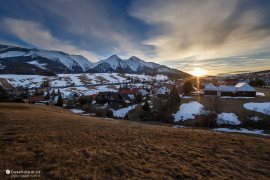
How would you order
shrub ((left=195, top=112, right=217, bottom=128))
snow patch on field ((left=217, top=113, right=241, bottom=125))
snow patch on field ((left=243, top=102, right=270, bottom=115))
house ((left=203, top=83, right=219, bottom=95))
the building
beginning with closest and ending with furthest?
shrub ((left=195, top=112, right=217, bottom=128))
snow patch on field ((left=217, top=113, right=241, bottom=125))
snow patch on field ((left=243, top=102, right=270, bottom=115))
the building
house ((left=203, top=83, right=219, bottom=95))

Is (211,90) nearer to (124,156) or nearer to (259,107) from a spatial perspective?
(259,107)

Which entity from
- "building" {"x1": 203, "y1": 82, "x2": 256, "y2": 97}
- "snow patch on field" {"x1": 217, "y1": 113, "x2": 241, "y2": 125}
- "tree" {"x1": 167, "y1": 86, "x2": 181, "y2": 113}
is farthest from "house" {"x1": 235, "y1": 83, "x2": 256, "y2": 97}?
"tree" {"x1": 167, "y1": 86, "x2": 181, "y2": 113}

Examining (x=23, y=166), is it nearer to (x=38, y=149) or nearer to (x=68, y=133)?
(x=38, y=149)

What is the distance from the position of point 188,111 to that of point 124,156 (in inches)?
1794

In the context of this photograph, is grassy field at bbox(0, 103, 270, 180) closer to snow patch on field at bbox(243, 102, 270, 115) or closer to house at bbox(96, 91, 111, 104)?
snow patch on field at bbox(243, 102, 270, 115)

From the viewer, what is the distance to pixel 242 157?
10.6 meters

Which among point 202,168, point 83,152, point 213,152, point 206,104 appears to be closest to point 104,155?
point 83,152

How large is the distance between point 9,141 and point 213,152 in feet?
40.0

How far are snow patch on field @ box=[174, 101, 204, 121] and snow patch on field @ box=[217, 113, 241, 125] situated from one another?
524cm

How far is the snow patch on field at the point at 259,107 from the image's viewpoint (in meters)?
47.1

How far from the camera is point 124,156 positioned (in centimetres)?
951

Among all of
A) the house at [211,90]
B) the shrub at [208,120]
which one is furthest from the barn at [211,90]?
the shrub at [208,120]

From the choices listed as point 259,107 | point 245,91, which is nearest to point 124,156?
point 259,107

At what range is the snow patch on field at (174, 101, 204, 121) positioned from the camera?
49.4 metres
